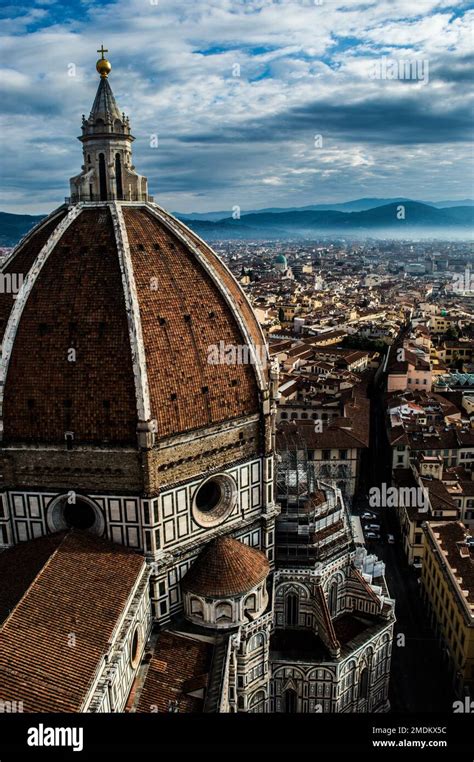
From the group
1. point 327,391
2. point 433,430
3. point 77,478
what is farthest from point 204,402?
point 327,391

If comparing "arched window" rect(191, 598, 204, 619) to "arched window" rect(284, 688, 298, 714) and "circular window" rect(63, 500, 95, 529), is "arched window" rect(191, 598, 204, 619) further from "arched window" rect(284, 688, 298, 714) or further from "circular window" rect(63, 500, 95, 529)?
"arched window" rect(284, 688, 298, 714)

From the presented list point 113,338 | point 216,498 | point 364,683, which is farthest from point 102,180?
point 364,683

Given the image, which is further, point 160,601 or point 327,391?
point 327,391

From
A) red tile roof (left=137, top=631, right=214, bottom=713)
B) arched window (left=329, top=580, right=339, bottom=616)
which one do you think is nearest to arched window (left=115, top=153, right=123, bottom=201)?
red tile roof (left=137, top=631, right=214, bottom=713)

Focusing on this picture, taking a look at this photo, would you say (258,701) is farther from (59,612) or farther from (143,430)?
(143,430)

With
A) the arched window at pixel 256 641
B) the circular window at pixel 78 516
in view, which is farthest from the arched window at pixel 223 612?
the circular window at pixel 78 516

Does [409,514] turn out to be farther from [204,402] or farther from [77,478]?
[77,478]
